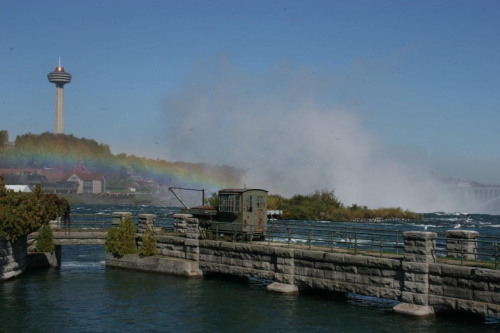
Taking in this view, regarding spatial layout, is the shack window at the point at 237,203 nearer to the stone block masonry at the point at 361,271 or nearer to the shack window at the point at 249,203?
the shack window at the point at 249,203

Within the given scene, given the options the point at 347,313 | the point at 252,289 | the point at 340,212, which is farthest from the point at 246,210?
the point at 340,212

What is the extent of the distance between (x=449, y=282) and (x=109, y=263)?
23.3 meters

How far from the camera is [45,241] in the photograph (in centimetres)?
3916

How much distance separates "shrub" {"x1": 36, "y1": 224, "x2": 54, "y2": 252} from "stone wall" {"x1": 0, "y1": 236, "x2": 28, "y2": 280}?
6.93 feet

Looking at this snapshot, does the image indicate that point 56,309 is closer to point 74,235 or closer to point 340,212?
point 74,235

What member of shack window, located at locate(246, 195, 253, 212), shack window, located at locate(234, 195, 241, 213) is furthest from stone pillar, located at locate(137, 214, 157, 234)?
shack window, located at locate(246, 195, 253, 212)

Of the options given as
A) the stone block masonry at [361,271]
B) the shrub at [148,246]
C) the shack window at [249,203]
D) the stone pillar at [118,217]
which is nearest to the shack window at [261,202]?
the shack window at [249,203]

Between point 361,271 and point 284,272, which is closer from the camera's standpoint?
point 361,271

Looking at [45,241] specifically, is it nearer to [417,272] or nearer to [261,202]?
[261,202]

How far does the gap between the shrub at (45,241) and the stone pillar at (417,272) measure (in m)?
23.9

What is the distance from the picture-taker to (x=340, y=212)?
107 metres

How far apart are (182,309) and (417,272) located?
410 inches

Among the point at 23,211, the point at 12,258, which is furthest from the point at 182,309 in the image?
the point at 12,258

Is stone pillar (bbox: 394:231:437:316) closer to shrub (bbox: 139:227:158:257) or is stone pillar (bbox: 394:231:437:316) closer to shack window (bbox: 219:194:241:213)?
shack window (bbox: 219:194:241:213)
